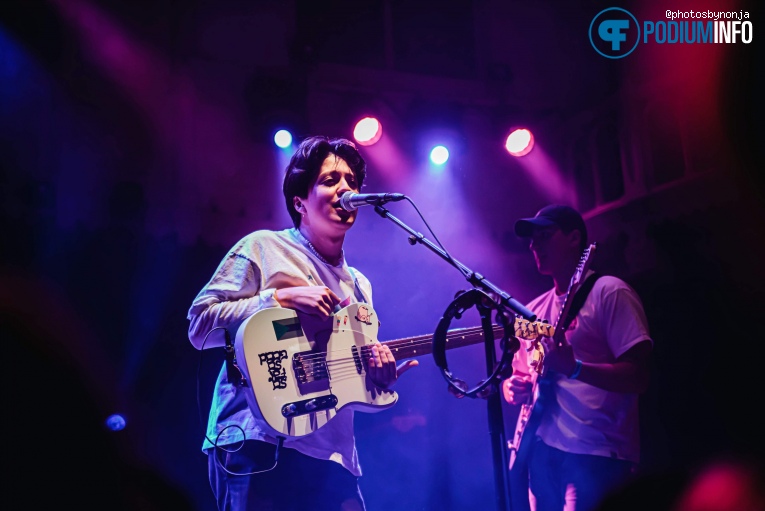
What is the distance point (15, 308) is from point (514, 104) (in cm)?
607

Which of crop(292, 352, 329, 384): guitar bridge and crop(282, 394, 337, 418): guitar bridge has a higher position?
crop(292, 352, 329, 384): guitar bridge

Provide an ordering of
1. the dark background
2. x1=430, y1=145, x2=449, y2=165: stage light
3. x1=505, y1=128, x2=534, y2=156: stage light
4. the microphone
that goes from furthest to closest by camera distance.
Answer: x1=430, y1=145, x2=449, y2=165: stage light, x1=505, y1=128, x2=534, y2=156: stage light, the dark background, the microphone

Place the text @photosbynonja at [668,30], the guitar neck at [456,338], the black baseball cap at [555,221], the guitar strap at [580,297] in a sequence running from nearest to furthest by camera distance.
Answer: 1. the guitar neck at [456,338]
2. the guitar strap at [580,297]
3. the black baseball cap at [555,221]
4. the text @photosbynonja at [668,30]

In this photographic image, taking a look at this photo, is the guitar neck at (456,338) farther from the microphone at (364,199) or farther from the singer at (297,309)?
the microphone at (364,199)

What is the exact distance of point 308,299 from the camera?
267 cm

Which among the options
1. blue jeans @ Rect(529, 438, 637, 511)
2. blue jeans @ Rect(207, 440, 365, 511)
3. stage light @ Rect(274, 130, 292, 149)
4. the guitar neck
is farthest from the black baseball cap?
stage light @ Rect(274, 130, 292, 149)

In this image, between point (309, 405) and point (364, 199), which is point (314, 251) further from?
point (309, 405)

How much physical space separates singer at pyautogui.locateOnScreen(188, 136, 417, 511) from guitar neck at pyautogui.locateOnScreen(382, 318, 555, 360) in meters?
0.09

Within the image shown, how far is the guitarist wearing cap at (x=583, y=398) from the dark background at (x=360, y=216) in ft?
3.08

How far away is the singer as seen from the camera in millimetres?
2486

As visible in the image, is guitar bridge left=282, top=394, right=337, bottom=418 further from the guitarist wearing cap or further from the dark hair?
the guitarist wearing cap

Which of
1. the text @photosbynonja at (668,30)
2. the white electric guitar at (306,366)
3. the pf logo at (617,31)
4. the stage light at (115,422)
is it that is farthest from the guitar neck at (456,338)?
the pf logo at (617,31)

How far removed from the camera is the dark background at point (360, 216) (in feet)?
15.5

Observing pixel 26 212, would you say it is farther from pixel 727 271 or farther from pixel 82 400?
pixel 727 271
